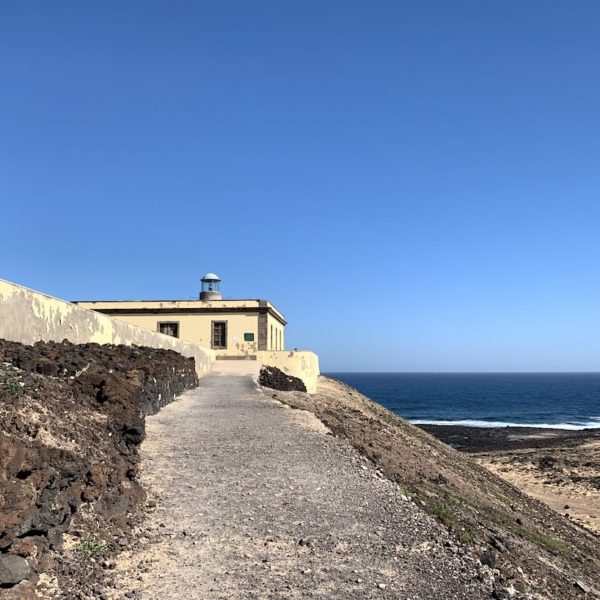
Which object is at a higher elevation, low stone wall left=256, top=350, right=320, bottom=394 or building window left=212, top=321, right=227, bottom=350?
building window left=212, top=321, right=227, bottom=350

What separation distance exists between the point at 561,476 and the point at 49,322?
26.1 meters

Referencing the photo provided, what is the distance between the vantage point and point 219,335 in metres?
38.5

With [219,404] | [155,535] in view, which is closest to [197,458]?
[155,535]

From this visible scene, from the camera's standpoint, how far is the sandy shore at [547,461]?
79.5 ft

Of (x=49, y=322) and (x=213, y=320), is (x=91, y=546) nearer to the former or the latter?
(x=49, y=322)

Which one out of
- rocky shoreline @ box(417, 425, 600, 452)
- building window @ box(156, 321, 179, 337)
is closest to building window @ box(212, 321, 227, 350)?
building window @ box(156, 321, 179, 337)

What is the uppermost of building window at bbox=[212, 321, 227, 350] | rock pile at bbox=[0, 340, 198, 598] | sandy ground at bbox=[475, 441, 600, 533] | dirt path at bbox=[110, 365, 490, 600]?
building window at bbox=[212, 321, 227, 350]

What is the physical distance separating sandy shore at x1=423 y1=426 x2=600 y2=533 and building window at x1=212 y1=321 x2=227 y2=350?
54.3 ft

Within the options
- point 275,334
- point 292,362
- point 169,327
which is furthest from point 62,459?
point 275,334

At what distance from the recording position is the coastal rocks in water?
83.0 ft

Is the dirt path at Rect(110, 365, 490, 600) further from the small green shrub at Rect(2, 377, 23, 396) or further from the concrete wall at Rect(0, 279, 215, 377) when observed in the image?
the concrete wall at Rect(0, 279, 215, 377)

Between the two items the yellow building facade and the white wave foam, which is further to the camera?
the white wave foam

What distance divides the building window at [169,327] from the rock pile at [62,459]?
26.8 m

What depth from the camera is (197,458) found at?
9961mm
